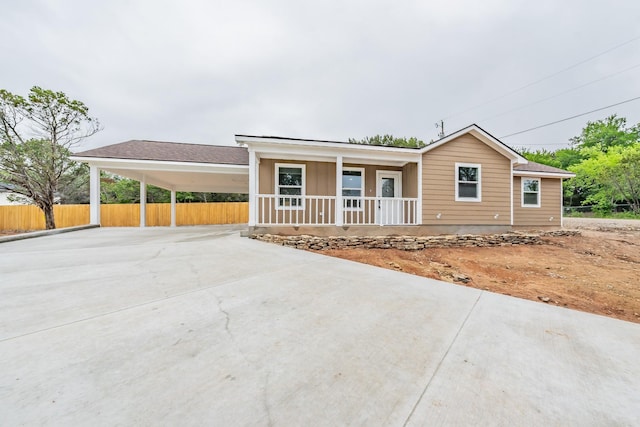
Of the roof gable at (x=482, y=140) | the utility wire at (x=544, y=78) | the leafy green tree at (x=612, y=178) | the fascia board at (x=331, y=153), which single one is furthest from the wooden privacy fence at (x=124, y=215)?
the leafy green tree at (x=612, y=178)

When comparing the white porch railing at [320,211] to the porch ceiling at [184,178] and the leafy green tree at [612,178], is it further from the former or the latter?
the leafy green tree at [612,178]

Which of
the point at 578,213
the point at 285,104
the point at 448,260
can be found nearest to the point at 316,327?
the point at 448,260

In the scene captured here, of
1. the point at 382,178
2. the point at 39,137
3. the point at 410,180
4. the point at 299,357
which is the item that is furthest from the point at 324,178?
the point at 39,137

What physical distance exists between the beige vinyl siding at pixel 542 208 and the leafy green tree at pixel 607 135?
949 inches

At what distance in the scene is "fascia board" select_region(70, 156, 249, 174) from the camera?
Answer: 27.0ft

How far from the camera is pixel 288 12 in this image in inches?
373

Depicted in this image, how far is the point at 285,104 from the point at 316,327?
1930 cm

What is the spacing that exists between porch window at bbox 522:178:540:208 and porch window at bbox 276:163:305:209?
9.72 m

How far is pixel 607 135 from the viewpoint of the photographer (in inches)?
1097

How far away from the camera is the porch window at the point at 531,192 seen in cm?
1072

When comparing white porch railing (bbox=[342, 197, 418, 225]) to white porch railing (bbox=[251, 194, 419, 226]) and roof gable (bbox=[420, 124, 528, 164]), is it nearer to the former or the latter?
white porch railing (bbox=[251, 194, 419, 226])

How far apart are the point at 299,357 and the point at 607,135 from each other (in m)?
43.0

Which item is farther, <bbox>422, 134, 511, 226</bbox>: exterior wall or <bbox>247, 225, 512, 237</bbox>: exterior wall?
<bbox>422, 134, 511, 226</bbox>: exterior wall

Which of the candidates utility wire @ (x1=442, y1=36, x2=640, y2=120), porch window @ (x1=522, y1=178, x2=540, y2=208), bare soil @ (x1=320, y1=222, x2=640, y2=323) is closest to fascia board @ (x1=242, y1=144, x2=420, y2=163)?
bare soil @ (x1=320, y1=222, x2=640, y2=323)
